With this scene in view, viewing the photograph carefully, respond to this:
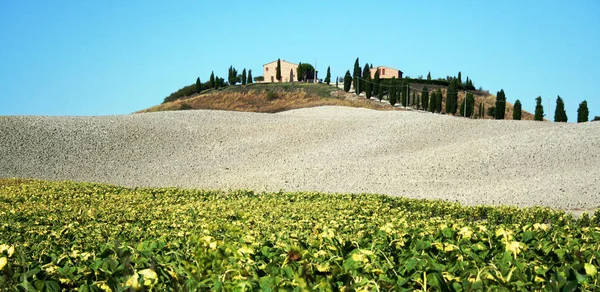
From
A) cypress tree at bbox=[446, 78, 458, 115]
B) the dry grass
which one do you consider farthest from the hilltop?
cypress tree at bbox=[446, 78, 458, 115]

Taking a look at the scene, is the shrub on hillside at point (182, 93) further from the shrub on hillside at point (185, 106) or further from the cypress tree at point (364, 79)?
the cypress tree at point (364, 79)

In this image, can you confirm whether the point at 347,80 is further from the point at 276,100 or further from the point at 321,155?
the point at 321,155

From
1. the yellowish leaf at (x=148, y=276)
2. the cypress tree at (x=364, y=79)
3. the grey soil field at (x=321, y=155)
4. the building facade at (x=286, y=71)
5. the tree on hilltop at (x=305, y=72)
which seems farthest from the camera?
the building facade at (x=286, y=71)

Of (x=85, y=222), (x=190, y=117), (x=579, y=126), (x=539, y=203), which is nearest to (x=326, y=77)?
(x=190, y=117)

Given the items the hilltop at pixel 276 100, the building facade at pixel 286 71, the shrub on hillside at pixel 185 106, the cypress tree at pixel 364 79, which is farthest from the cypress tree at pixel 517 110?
the building facade at pixel 286 71

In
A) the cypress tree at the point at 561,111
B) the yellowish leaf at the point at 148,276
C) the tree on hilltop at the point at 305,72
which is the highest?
the tree on hilltop at the point at 305,72

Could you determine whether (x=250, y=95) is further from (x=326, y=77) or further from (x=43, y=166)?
(x=43, y=166)

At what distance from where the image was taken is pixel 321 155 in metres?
19.9

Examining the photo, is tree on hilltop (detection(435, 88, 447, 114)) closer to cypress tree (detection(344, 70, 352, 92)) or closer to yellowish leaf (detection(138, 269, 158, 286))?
cypress tree (detection(344, 70, 352, 92))

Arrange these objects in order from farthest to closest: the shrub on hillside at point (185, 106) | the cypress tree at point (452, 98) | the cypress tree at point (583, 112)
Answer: the shrub on hillside at point (185, 106), the cypress tree at point (452, 98), the cypress tree at point (583, 112)

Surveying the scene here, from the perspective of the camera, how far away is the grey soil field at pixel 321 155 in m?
15.2

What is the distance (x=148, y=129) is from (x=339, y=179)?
32.4 ft

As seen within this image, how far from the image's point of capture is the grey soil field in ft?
49.9

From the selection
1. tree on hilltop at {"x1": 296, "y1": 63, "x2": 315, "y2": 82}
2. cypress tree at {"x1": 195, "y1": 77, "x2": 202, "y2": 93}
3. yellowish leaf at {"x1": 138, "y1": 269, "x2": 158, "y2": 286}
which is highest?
tree on hilltop at {"x1": 296, "y1": 63, "x2": 315, "y2": 82}
